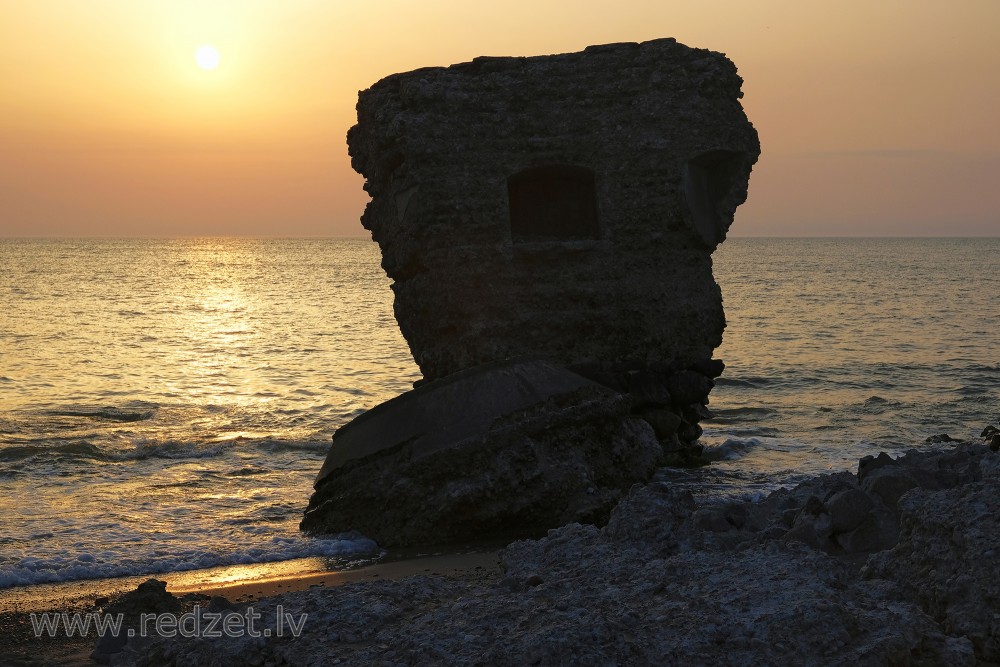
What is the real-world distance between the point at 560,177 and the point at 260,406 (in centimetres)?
820

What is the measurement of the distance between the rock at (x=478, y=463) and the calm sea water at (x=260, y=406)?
45cm

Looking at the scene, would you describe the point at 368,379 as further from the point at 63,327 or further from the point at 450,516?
the point at 63,327

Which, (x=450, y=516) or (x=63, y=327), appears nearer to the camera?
(x=450, y=516)

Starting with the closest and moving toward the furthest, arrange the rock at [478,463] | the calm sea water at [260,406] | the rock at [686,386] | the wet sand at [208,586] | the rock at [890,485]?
the wet sand at [208,586]
the rock at [890,485]
the rock at [478,463]
the calm sea water at [260,406]
the rock at [686,386]

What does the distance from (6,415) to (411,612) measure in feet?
44.5

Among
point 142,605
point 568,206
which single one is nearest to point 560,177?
A: point 568,206

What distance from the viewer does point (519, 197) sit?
12359mm

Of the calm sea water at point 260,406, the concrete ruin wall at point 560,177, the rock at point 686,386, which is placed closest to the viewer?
the calm sea water at point 260,406

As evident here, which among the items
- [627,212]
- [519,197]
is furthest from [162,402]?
[627,212]

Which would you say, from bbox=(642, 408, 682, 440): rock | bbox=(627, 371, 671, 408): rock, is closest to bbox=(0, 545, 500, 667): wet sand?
bbox=(627, 371, 671, 408): rock

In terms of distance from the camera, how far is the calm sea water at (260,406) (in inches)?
369

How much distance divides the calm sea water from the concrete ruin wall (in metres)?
2.06

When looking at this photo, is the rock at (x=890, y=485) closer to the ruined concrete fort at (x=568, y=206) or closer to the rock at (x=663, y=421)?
the ruined concrete fort at (x=568, y=206)

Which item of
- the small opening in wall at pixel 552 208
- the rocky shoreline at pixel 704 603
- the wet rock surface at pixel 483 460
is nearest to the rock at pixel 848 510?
the rocky shoreline at pixel 704 603
